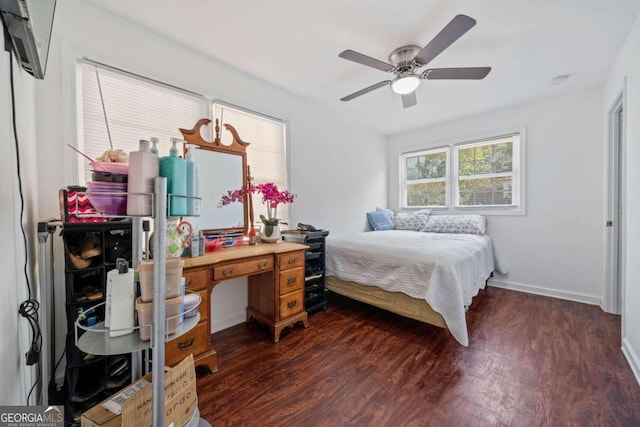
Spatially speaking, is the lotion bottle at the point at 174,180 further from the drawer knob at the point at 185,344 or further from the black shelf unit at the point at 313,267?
the black shelf unit at the point at 313,267

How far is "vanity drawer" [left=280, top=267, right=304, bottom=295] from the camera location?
86.3 inches

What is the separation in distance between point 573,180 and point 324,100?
10.3 ft

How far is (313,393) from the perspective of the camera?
154 centimetres

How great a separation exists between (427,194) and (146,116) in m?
3.95

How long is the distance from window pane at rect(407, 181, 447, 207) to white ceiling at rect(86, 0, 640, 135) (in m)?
1.60

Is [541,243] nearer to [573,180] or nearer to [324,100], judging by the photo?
[573,180]

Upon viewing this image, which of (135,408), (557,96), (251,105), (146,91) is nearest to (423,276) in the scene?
(135,408)

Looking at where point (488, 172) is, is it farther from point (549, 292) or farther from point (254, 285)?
point (254, 285)

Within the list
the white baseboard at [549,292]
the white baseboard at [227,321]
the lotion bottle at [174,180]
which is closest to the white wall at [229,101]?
the white baseboard at [227,321]

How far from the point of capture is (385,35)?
1.94 metres

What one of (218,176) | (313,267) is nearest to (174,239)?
(218,176)

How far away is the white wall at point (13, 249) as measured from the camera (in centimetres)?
83

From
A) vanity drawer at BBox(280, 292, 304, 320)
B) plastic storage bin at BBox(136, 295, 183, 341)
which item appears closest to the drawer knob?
vanity drawer at BBox(280, 292, 304, 320)

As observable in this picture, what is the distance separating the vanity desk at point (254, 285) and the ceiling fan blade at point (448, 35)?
1.83 m
